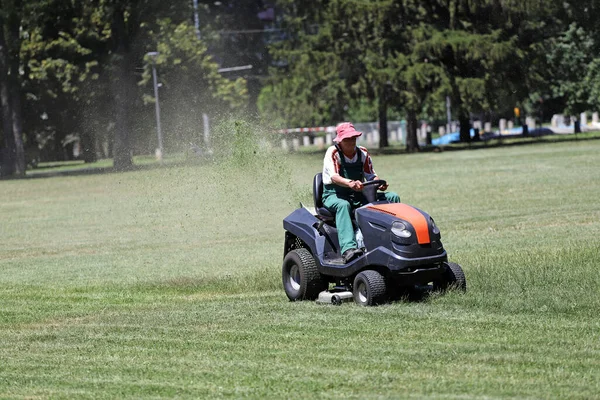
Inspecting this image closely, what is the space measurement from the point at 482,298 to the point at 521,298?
15.7 inches

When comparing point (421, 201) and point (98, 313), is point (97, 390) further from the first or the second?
point (421, 201)

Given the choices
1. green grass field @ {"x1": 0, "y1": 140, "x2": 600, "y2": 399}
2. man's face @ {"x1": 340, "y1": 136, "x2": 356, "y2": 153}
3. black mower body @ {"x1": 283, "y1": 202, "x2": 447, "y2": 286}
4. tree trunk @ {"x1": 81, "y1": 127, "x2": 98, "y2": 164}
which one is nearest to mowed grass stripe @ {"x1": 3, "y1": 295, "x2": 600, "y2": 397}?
green grass field @ {"x1": 0, "y1": 140, "x2": 600, "y2": 399}

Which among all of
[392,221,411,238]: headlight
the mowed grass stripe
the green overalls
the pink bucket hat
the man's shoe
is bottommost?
the mowed grass stripe

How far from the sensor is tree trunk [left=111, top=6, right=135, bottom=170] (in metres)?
64.7

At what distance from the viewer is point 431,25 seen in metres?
64.5

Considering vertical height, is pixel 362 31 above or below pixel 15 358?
above

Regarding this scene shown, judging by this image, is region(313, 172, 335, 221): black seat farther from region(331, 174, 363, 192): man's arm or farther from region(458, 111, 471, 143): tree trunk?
region(458, 111, 471, 143): tree trunk

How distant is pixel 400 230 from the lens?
11.6 meters

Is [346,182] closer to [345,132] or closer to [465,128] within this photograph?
[345,132]

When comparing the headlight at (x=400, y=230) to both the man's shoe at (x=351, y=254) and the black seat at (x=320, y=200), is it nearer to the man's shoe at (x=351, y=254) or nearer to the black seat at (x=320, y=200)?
the man's shoe at (x=351, y=254)

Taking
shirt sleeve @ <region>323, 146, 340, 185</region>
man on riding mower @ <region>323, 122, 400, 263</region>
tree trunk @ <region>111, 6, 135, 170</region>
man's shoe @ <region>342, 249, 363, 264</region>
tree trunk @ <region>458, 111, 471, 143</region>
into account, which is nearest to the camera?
man's shoe @ <region>342, 249, 363, 264</region>

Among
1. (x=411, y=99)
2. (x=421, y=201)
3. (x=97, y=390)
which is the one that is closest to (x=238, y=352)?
(x=97, y=390)

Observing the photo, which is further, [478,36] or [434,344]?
[478,36]

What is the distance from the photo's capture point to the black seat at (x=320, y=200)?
12.6 metres
